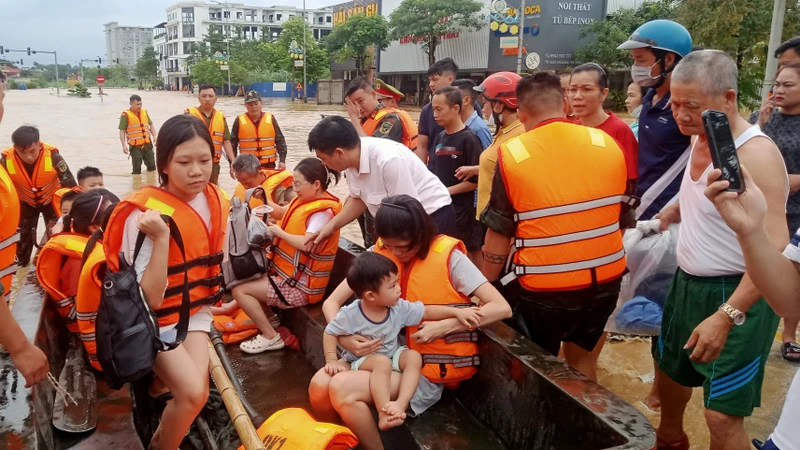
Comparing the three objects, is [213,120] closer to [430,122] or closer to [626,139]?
[430,122]

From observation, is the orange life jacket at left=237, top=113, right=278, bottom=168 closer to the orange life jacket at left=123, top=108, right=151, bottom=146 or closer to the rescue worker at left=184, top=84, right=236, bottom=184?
the rescue worker at left=184, top=84, right=236, bottom=184

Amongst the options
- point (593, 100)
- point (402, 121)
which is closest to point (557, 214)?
point (593, 100)

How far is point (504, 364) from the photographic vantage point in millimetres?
2590

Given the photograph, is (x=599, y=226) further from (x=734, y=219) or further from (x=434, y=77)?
(x=434, y=77)

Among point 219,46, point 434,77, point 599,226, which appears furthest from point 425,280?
point 219,46

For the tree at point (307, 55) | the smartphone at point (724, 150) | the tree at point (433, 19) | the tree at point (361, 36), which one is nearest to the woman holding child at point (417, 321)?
the smartphone at point (724, 150)

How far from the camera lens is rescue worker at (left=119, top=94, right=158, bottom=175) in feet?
36.7

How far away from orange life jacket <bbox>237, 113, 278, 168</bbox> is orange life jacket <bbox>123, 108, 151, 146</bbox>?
441cm

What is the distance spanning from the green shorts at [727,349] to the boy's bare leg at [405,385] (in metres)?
1.11

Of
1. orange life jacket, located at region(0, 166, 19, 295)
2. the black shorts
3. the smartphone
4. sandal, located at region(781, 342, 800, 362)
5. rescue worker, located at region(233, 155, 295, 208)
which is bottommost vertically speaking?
sandal, located at region(781, 342, 800, 362)

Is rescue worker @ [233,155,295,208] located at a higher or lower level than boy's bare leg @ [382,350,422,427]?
higher

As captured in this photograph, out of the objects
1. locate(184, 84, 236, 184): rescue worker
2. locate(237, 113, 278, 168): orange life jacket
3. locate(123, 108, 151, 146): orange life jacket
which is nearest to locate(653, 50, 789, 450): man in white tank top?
locate(237, 113, 278, 168): orange life jacket

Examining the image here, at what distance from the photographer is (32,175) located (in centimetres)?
614

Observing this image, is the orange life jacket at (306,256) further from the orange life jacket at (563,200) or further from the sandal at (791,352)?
the sandal at (791,352)
